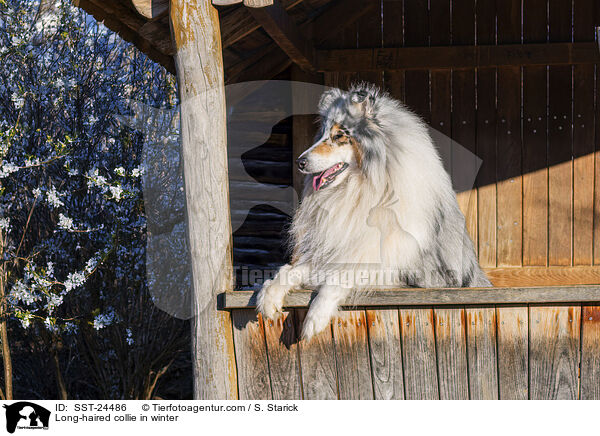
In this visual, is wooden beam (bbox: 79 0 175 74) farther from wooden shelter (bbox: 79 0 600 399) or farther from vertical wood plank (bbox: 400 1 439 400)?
vertical wood plank (bbox: 400 1 439 400)

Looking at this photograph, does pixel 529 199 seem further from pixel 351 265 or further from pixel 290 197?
pixel 351 265

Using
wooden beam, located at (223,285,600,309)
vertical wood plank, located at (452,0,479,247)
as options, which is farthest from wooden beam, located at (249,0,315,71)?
wooden beam, located at (223,285,600,309)

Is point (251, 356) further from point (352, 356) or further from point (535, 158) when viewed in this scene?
point (535, 158)

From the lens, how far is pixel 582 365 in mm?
3152

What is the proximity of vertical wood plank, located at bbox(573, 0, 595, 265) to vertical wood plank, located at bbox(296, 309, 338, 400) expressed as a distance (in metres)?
2.74

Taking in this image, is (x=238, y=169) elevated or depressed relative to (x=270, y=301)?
elevated

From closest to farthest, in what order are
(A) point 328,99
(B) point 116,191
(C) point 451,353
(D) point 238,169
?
(C) point 451,353, (A) point 328,99, (B) point 116,191, (D) point 238,169

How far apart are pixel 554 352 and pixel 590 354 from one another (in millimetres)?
179

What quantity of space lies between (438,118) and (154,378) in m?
3.38

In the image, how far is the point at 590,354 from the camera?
3139 millimetres

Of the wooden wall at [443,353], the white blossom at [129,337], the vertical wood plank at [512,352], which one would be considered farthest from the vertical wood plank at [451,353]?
the white blossom at [129,337]
